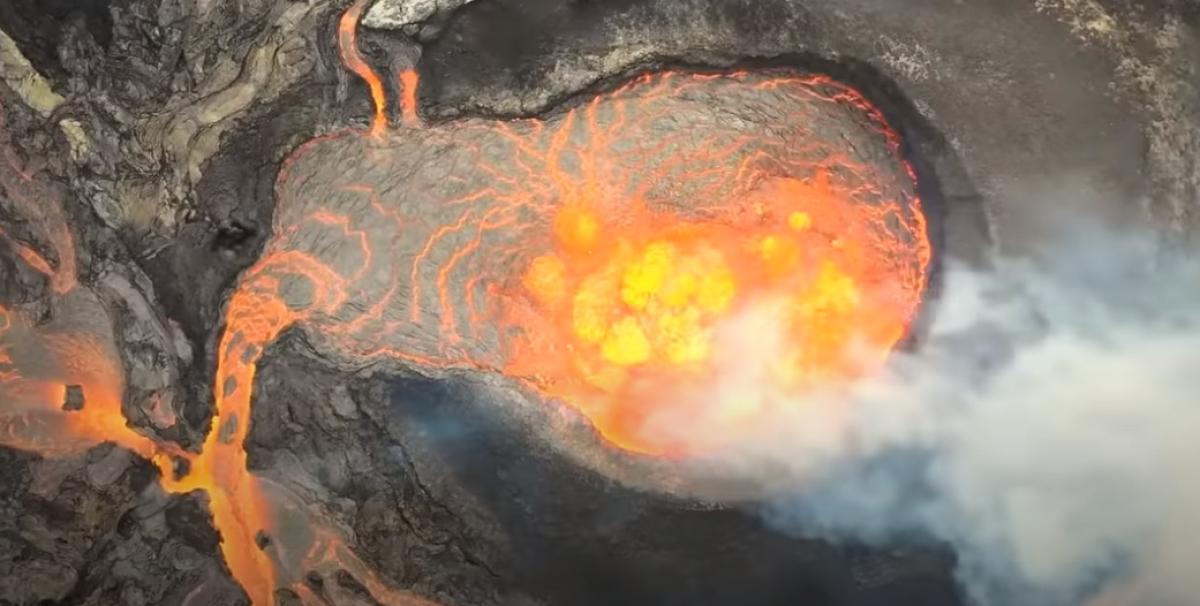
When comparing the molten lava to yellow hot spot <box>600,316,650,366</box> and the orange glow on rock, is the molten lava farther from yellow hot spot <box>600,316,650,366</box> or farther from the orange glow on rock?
the orange glow on rock

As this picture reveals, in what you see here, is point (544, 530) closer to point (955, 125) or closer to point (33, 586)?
point (33, 586)

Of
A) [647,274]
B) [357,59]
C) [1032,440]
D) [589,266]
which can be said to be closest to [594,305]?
[589,266]

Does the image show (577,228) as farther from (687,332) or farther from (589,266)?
(687,332)

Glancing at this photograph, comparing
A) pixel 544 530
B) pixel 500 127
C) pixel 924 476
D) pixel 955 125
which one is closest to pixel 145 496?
pixel 544 530

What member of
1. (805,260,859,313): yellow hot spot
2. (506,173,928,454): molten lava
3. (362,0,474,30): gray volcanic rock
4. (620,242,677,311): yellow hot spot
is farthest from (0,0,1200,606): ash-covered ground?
(620,242,677,311): yellow hot spot

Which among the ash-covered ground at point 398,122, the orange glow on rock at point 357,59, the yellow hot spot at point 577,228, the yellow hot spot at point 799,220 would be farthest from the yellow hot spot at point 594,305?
the orange glow on rock at point 357,59

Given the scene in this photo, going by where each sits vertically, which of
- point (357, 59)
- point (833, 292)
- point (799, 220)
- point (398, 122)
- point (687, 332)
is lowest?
point (687, 332)
